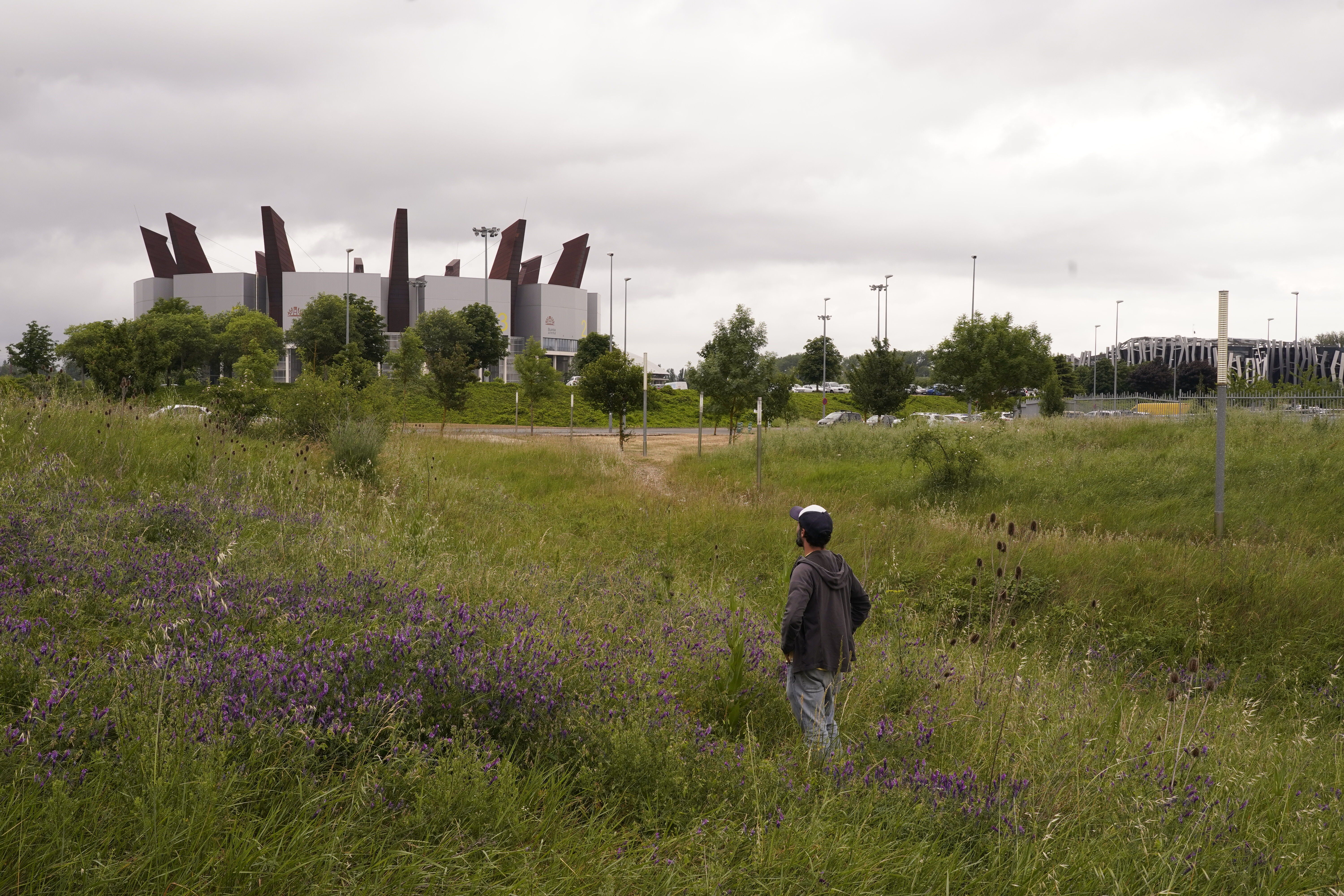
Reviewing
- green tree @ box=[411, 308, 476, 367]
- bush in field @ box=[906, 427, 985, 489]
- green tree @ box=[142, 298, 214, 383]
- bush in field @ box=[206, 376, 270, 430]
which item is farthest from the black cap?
green tree @ box=[411, 308, 476, 367]

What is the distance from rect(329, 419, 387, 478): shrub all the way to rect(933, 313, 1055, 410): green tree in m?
34.8

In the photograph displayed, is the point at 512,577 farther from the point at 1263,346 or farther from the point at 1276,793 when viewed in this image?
the point at 1263,346

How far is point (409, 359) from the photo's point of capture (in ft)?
185

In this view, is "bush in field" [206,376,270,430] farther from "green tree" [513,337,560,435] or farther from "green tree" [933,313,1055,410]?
"green tree" [933,313,1055,410]

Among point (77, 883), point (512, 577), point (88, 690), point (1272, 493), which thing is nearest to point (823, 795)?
point (77, 883)

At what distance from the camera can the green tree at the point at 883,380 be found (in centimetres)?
4128

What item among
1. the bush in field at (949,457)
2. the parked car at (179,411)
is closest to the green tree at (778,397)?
the bush in field at (949,457)

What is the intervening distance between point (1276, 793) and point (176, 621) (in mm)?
4760

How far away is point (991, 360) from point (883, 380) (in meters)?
5.32

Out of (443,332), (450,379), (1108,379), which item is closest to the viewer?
(450,379)

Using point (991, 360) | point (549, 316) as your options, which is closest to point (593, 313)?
point (549, 316)

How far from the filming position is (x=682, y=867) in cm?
252

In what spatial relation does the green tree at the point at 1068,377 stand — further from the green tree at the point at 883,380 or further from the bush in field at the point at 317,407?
the bush in field at the point at 317,407

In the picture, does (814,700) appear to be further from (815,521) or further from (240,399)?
(240,399)
